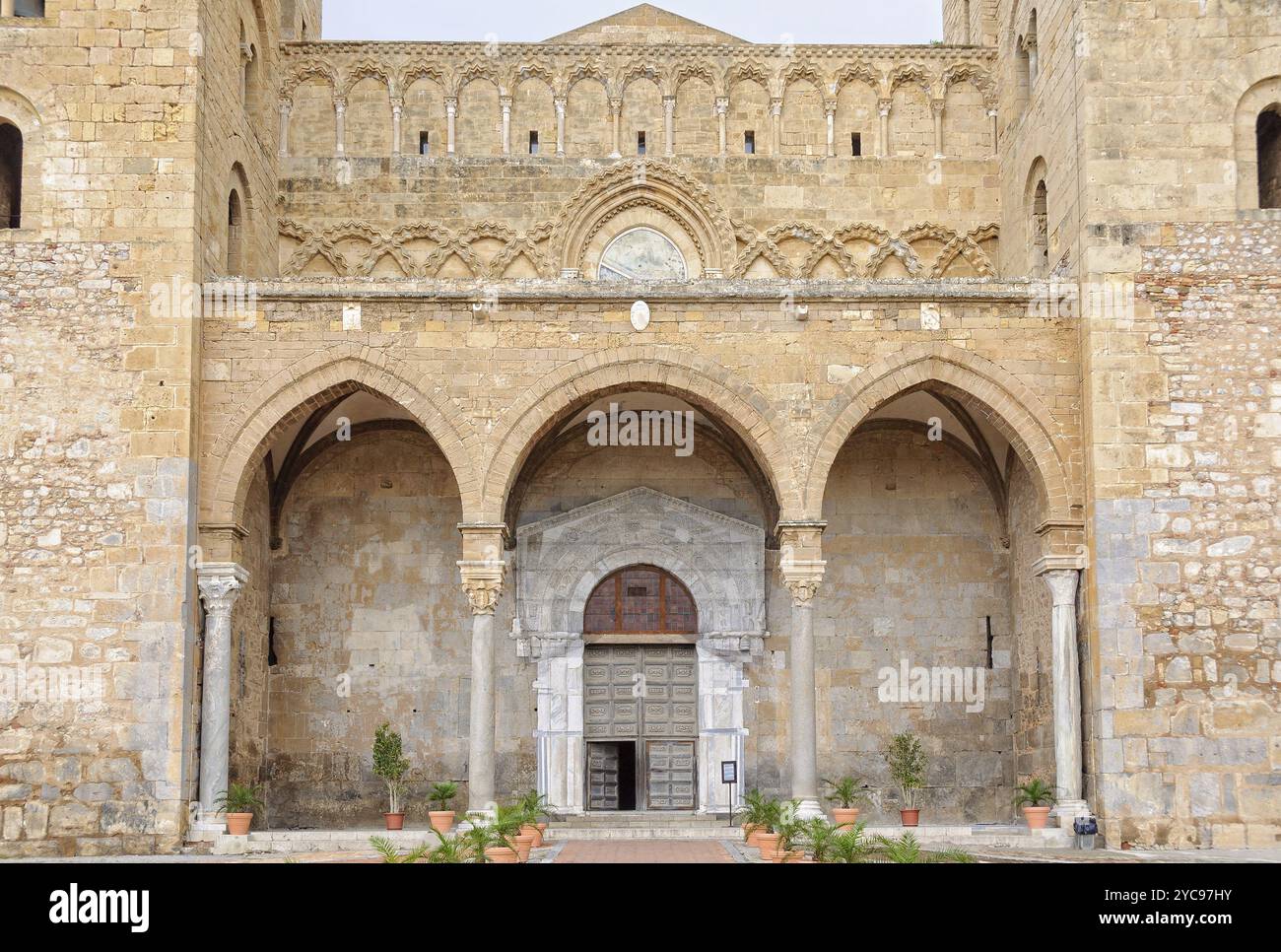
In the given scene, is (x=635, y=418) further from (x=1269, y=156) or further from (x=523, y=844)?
(x=1269, y=156)

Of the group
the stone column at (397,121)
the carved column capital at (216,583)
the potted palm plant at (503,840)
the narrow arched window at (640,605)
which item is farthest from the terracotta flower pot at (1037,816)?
the stone column at (397,121)

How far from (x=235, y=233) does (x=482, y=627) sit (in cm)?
574

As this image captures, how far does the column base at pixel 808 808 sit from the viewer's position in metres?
16.9

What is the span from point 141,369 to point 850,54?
10247mm

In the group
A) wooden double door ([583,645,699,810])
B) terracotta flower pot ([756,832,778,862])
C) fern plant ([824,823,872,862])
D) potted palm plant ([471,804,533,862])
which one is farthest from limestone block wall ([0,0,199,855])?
fern plant ([824,823,872,862])

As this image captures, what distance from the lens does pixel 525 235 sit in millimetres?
21250

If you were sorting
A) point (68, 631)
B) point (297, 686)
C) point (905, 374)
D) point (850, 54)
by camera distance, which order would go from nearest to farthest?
point (68, 631), point (905, 374), point (297, 686), point (850, 54)

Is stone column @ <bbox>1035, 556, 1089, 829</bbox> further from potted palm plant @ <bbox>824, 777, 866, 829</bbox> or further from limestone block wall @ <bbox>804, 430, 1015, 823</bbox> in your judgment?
limestone block wall @ <bbox>804, 430, 1015, 823</bbox>

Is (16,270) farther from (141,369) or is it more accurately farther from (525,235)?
(525,235)

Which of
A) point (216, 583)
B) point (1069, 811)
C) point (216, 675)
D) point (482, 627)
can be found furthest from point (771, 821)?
point (216, 583)

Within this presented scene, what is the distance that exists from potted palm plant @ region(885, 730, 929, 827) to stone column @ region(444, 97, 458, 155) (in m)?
9.36

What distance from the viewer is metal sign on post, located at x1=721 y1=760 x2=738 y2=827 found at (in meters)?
18.2

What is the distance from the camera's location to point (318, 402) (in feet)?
58.1
